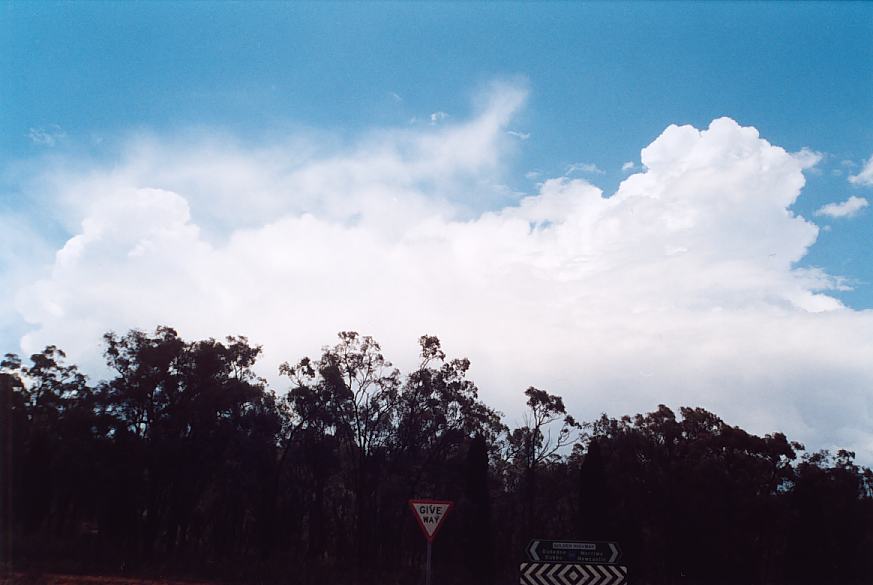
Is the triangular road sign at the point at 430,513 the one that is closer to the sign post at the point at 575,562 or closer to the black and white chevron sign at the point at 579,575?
the sign post at the point at 575,562

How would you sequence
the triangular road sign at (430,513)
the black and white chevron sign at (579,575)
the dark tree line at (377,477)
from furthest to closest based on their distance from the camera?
the dark tree line at (377,477) < the triangular road sign at (430,513) < the black and white chevron sign at (579,575)

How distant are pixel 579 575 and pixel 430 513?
321 centimetres

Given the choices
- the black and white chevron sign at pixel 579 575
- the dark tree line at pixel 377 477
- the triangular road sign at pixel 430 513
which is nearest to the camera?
the black and white chevron sign at pixel 579 575

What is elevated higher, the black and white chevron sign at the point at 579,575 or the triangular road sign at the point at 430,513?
the triangular road sign at the point at 430,513

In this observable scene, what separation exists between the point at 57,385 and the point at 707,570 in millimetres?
50593

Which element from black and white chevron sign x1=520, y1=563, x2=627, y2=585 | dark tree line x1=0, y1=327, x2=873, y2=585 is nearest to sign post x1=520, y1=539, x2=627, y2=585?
black and white chevron sign x1=520, y1=563, x2=627, y2=585

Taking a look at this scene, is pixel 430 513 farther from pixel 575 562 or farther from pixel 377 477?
pixel 377 477

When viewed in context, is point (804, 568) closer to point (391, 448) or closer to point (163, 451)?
point (391, 448)

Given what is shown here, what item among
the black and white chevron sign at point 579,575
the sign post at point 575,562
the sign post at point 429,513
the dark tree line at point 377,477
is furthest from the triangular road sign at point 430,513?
the dark tree line at point 377,477

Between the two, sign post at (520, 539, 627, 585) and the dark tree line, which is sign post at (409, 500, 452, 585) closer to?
sign post at (520, 539, 627, 585)

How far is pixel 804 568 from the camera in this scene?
54562 millimetres

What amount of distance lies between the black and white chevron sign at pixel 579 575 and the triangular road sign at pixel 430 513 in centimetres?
221

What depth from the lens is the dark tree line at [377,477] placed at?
4412cm

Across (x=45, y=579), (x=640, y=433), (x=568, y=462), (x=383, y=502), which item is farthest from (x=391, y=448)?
(x=45, y=579)
